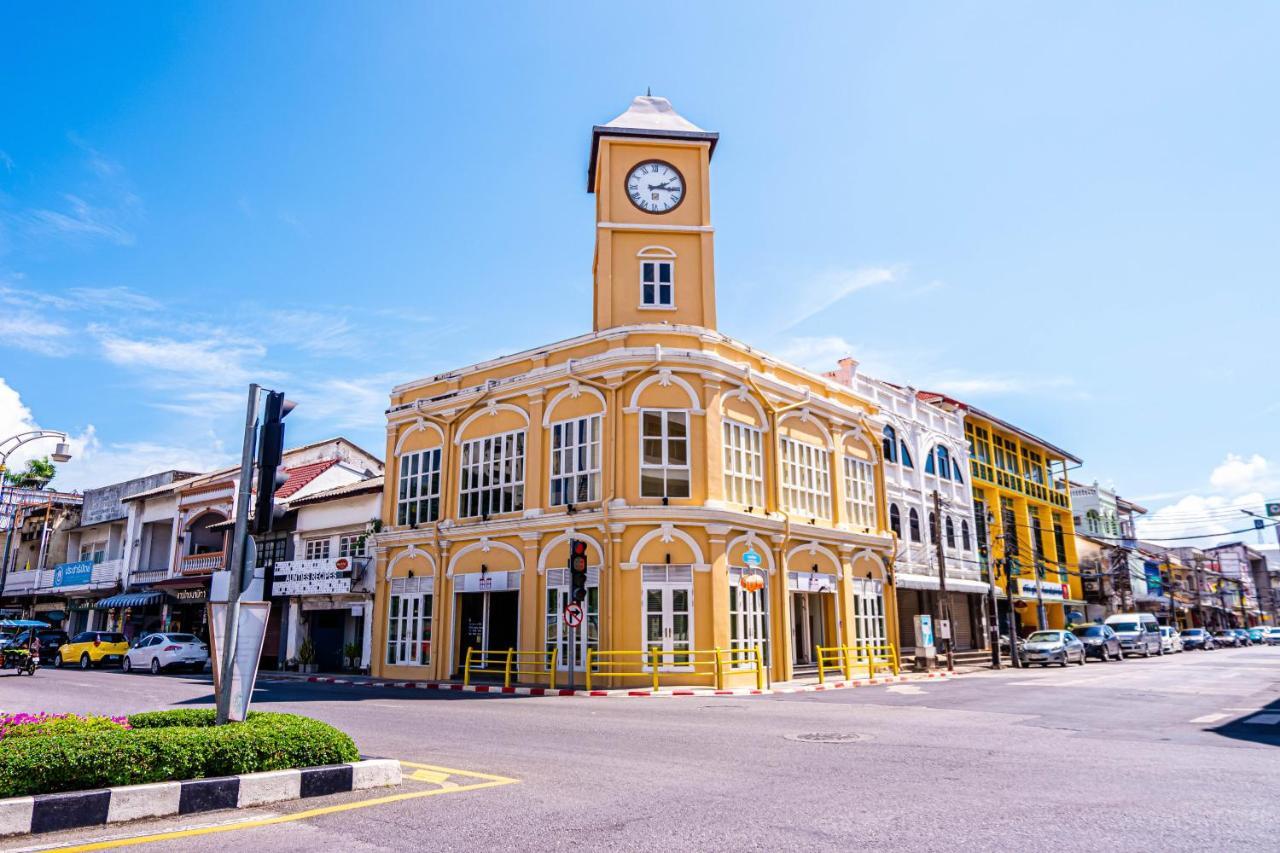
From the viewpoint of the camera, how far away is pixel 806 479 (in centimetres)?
2697

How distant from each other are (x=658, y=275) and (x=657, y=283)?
268 millimetres

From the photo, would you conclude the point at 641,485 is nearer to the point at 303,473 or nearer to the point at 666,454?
the point at 666,454

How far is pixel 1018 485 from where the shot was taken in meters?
47.1

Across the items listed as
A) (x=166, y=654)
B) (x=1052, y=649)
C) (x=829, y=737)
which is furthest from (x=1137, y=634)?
(x=166, y=654)

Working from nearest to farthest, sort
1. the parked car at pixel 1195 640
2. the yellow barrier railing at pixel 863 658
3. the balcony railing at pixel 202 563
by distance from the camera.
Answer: the yellow barrier railing at pixel 863 658
the balcony railing at pixel 202 563
the parked car at pixel 1195 640

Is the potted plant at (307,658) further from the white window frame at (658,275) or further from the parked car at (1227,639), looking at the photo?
the parked car at (1227,639)

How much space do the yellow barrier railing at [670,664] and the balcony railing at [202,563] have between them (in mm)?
21639

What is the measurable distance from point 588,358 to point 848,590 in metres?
11.6

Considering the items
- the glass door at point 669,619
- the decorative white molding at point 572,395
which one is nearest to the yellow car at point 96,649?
the decorative white molding at point 572,395

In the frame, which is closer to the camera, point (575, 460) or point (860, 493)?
point (575, 460)

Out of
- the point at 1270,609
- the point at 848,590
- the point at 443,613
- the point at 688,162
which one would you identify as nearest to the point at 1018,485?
the point at 848,590

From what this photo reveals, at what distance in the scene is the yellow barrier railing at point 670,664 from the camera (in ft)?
69.5

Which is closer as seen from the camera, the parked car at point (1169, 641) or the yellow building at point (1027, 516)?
the yellow building at point (1027, 516)

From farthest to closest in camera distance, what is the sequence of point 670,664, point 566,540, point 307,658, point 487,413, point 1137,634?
point 1137,634 → point 307,658 → point 487,413 → point 566,540 → point 670,664
